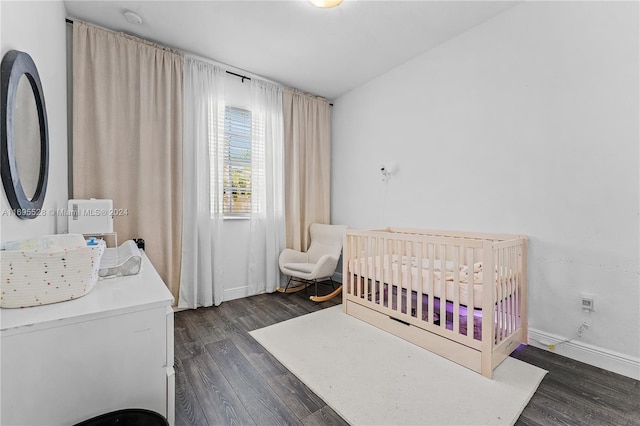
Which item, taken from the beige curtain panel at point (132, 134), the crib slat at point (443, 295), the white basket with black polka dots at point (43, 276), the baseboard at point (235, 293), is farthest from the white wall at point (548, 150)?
the white basket with black polka dots at point (43, 276)

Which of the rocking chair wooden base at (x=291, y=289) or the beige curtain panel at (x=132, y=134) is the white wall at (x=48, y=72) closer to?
the beige curtain panel at (x=132, y=134)

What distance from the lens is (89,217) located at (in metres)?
2.11

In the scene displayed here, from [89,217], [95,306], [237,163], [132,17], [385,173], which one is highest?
[132,17]

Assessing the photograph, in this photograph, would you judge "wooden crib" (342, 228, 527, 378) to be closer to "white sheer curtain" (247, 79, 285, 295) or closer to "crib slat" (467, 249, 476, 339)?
"crib slat" (467, 249, 476, 339)

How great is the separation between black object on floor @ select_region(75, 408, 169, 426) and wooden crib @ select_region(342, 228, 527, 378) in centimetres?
175

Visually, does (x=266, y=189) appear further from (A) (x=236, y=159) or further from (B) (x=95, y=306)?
(B) (x=95, y=306)

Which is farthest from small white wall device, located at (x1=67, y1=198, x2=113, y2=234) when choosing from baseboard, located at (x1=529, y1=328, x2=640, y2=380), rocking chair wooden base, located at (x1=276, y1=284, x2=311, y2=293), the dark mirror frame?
baseboard, located at (x1=529, y1=328, x2=640, y2=380)

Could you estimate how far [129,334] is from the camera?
3.34 ft

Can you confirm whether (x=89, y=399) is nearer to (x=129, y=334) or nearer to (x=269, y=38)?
(x=129, y=334)

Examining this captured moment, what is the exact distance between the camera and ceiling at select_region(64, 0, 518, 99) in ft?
7.33

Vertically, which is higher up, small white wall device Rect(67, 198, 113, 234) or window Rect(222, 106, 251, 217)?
window Rect(222, 106, 251, 217)

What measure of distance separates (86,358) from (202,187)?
7.28 feet

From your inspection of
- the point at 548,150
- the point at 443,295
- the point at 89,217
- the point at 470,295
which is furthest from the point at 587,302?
the point at 89,217

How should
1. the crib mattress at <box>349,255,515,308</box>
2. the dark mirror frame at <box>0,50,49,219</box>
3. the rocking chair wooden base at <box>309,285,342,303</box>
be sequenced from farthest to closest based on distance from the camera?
1. the rocking chair wooden base at <box>309,285,342,303</box>
2. the crib mattress at <box>349,255,515,308</box>
3. the dark mirror frame at <box>0,50,49,219</box>
